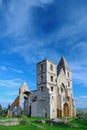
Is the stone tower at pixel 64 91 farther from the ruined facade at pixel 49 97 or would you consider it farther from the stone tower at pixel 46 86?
the stone tower at pixel 46 86

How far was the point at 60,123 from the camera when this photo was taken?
31.3 meters

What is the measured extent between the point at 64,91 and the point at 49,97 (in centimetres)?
1063

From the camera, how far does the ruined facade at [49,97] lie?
44.1 metres

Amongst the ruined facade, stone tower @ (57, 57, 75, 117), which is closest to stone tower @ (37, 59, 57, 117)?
the ruined facade

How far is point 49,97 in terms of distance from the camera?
1709 inches

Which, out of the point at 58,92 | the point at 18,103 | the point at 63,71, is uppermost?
the point at 63,71

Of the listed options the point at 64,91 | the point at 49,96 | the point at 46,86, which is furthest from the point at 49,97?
the point at 64,91

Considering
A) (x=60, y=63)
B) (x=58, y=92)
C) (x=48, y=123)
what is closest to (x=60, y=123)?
(x=48, y=123)

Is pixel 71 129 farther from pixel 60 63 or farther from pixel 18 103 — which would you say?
pixel 60 63

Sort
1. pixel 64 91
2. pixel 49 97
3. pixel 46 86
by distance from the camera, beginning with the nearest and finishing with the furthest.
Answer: pixel 49 97
pixel 46 86
pixel 64 91

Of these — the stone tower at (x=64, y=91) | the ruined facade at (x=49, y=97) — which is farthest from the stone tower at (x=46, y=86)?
the stone tower at (x=64, y=91)

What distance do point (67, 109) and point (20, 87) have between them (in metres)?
14.7

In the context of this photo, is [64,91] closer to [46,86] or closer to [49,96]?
[46,86]

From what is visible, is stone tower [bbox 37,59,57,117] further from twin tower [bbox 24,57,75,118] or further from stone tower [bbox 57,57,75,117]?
stone tower [bbox 57,57,75,117]
